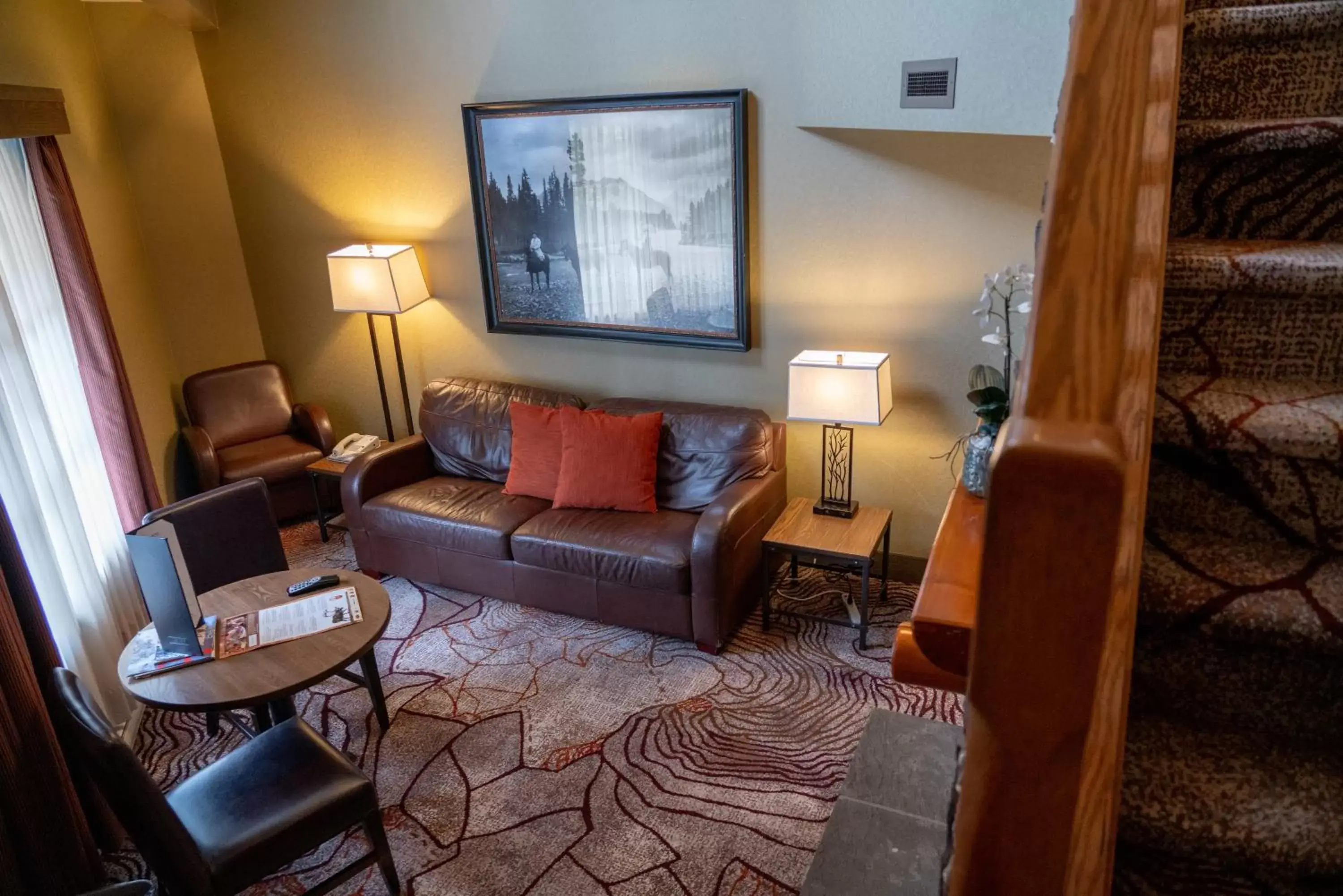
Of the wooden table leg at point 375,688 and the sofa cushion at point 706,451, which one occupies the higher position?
the sofa cushion at point 706,451

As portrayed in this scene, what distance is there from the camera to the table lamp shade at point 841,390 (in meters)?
3.31

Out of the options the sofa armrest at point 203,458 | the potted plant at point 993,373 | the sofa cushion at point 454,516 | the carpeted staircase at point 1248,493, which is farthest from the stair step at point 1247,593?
the sofa armrest at point 203,458

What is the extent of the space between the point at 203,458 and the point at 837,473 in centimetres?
334

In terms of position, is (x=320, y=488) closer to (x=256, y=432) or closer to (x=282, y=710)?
(x=256, y=432)

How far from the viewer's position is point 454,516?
3805 mm

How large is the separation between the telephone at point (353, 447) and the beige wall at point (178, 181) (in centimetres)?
102

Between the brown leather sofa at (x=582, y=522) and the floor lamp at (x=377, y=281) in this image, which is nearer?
the brown leather sofa at (x=582, y=522)

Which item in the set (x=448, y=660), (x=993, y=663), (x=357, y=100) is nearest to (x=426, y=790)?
(x=448, y=660)

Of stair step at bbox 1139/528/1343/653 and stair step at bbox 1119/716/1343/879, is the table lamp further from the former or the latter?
stair step at bbox 1119/716/1343/879

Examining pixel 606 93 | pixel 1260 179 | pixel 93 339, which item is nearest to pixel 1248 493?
pixel 1260 179

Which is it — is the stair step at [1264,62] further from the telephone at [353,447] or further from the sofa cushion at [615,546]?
the telephone at [353,447]

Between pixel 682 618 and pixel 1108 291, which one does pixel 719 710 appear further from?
pixel 1108 291

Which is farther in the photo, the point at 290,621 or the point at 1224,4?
the point at 290,621

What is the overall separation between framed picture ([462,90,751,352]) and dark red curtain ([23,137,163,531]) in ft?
5.72
